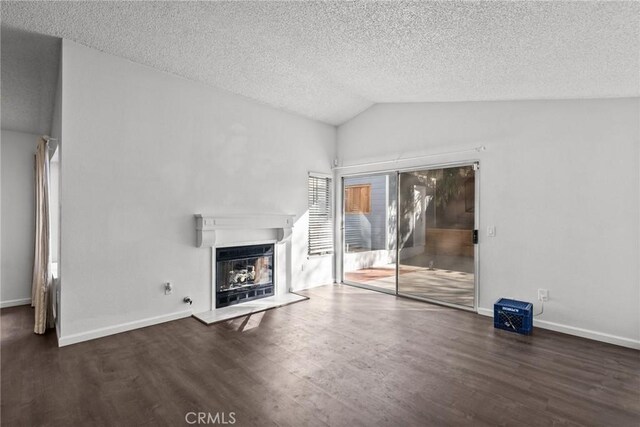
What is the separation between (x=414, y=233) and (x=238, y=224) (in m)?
2.65

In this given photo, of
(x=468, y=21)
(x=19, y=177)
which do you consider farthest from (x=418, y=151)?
(x=19, y=177)

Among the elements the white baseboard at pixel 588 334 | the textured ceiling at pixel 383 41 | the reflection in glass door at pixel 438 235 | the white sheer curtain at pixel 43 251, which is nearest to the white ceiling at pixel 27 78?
the textured ceiling at pixel 383 41

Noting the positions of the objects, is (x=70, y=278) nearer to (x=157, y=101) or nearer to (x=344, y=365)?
(x=157, y=101)

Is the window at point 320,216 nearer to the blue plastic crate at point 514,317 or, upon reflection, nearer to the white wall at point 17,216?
the blue plastic crate at point 514,317

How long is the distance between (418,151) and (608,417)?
→ 142 inches

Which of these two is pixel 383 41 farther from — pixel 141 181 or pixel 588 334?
pixel 588 334

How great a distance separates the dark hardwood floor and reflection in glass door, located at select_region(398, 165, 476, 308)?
2.59ft

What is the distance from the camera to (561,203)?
358 cm

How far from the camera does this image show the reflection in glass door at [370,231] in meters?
5.34

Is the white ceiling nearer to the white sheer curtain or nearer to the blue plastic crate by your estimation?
the white sheer curtain

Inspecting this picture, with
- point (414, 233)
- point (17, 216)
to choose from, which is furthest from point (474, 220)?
point (17, 216)

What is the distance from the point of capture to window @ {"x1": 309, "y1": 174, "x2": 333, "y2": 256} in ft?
18.7

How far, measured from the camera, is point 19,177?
193 inches

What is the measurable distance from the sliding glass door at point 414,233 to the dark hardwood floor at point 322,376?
88 centimetres
